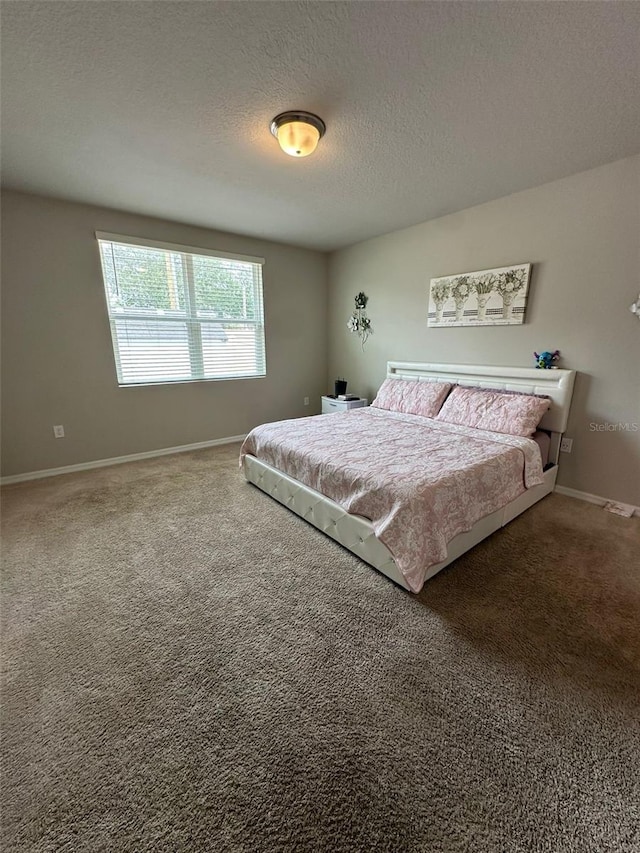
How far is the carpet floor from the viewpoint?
3.07 feet

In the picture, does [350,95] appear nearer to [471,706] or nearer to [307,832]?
[471,706]

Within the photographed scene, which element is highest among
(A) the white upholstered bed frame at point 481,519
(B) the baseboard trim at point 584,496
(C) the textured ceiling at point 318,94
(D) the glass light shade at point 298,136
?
(C) the textured ceiling at point 318,94

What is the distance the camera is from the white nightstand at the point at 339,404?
4273 mm

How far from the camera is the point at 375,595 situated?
5.80 feet

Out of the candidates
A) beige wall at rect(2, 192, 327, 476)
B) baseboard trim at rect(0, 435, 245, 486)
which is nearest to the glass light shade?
beige wall at rect(2, 192, 327, 476)

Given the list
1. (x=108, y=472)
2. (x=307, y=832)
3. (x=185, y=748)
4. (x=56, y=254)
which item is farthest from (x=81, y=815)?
(x=56, y=254)

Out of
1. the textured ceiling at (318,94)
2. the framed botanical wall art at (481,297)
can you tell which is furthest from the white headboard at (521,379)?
the textured ceiling at (318,94)

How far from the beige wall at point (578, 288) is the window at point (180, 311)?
2213 mm

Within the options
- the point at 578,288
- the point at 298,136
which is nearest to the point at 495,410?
the point at 578,288

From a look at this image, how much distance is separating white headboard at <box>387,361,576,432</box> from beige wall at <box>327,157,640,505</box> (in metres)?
0.11

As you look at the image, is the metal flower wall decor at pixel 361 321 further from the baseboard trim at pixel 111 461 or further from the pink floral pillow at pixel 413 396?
the baseboard trim at pixel 111 461

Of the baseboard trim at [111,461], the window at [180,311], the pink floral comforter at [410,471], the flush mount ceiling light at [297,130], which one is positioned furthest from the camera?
the window at [180,311]

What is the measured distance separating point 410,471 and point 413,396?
1676mm

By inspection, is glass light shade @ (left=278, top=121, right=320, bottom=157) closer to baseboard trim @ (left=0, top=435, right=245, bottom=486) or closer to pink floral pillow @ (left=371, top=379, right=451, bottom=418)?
pink floral pillow @ (left=371, top=379, right=451, bottom=418)
